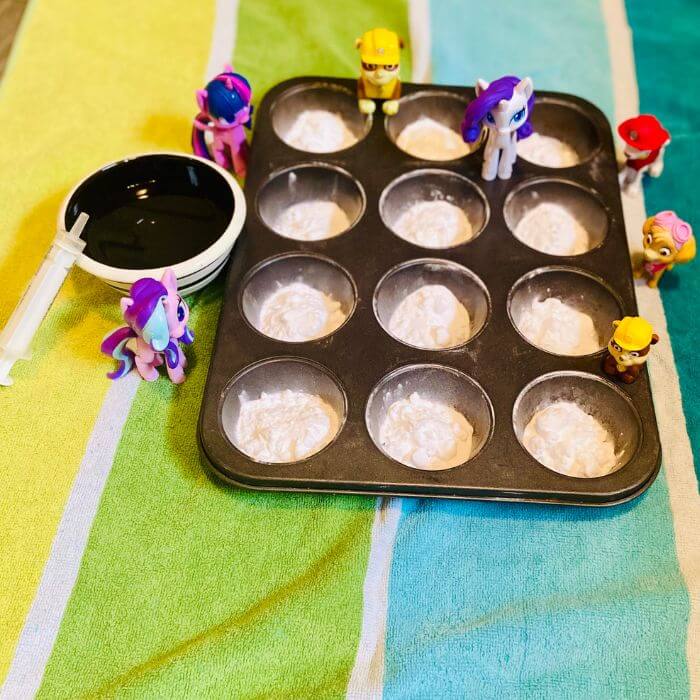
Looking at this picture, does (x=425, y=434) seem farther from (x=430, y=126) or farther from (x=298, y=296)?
(x=430, y=126)

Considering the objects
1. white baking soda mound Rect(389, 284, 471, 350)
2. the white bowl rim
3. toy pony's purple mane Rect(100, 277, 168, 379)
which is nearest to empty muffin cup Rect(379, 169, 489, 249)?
white baking soda mound Rect(389, 284, 471, 350)

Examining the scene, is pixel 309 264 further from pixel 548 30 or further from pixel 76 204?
pixel 548 30

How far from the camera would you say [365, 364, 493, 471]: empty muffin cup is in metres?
1.02

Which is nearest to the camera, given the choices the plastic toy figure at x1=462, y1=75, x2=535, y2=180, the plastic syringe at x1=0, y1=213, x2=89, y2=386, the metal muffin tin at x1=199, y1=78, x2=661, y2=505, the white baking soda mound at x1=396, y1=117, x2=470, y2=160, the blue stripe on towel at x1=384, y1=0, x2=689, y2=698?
the blue stripe on towel at x1=384, y1=0, x2=689, y2=698

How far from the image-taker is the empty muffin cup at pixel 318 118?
4.65 feet

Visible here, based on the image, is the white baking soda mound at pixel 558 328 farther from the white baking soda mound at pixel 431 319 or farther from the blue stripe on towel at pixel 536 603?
the blue stripe on towel at pixel 536 603

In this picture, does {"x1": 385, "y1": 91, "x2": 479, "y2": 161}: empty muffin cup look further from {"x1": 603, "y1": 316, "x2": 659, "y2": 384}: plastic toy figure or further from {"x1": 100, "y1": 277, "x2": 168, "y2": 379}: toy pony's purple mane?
{"x1": 100, "y1": 277, "x2": 168, "y2": 379}: toy pony's purple mane

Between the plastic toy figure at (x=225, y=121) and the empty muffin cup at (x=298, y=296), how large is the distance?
0.26 metres

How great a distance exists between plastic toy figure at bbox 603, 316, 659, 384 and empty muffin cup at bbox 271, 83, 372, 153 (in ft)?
2.15

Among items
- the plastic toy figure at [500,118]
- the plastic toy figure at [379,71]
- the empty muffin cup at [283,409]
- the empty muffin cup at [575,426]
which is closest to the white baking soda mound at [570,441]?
the empty muffin cup at [575,426]

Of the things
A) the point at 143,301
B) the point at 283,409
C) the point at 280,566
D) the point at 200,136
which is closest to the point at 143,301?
the point at 143,301

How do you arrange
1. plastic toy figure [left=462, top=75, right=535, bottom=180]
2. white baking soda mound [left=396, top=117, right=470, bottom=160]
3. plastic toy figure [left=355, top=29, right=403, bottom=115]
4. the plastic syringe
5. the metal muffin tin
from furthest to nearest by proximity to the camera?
white baking soda mound [left=396, top=117, right=470, bottom=160]
plastic toy figure [left=355, top=29, right=403, bottom=115]
plastic toy figure [left=462, top=75, right=535, bottom=180]
the plastic syringe
the metal muffin tin

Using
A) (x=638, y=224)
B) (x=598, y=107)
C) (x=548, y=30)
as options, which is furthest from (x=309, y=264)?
(x=548, y=30)

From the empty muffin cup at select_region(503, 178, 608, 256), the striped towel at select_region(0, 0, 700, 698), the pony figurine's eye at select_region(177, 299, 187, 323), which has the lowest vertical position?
the striped towel at select_region(0, 0, 700, 698)
